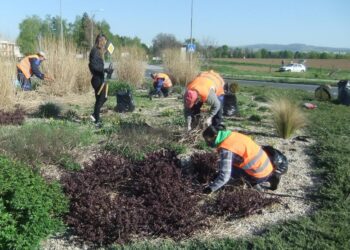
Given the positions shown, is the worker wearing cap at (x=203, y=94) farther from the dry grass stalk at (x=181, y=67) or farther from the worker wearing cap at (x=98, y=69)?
the dry grass stalk at (x=181, y=67)

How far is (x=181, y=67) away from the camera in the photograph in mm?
18094

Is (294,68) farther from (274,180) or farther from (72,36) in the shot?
(274,180)

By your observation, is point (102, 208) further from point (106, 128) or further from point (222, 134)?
point (106, 128)

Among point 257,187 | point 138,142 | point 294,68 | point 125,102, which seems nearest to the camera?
point 257,187

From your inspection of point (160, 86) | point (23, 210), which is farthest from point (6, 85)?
point (23, 210)

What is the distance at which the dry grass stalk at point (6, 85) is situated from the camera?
397 inches

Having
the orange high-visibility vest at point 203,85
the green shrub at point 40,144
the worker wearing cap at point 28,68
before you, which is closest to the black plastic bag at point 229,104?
the orange high-visibility vest at point 203,85

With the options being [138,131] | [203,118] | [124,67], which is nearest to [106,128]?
[138,131]

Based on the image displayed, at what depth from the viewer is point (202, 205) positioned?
15.9 ft

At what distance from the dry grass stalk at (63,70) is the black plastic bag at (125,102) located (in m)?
3.21

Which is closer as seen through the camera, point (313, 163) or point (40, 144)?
point (40, 144)

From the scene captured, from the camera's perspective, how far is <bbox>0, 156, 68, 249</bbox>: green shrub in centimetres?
388

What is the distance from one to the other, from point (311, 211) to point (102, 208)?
2261mm

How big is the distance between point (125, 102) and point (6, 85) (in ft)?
9.04
